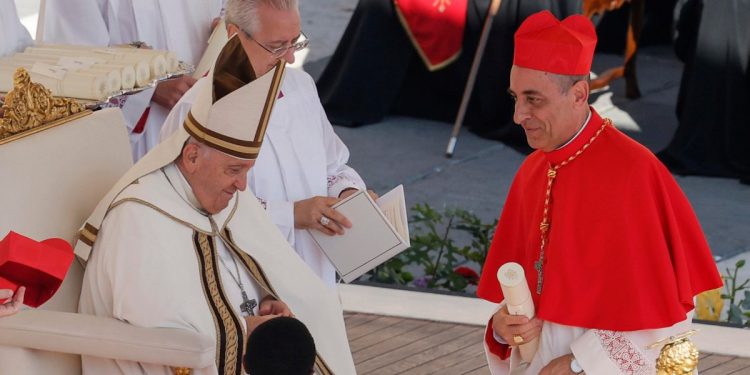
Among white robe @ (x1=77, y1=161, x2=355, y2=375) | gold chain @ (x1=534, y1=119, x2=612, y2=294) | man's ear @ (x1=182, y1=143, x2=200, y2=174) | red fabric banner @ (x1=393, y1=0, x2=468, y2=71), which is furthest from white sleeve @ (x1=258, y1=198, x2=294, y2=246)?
red fabric banner @ (x1=393, y1=0, x2=468, y2=71)

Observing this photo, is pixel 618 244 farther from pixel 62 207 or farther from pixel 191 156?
pixel 62 207

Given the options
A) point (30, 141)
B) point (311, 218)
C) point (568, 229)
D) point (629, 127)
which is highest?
point (30, 141)

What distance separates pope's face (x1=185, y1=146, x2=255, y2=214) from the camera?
10.4 ft

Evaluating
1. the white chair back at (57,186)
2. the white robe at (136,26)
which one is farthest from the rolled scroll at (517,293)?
the white robe at (136,26)

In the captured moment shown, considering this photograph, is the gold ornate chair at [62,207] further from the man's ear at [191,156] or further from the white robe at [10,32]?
the white robe at [10,32]

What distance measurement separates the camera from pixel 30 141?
3.35 metres

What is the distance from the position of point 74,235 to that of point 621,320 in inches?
57.8

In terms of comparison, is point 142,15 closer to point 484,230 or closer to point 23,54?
point 23,54

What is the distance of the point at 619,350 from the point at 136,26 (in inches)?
94.3

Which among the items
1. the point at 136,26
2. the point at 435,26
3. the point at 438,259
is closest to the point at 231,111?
the point at 136,26

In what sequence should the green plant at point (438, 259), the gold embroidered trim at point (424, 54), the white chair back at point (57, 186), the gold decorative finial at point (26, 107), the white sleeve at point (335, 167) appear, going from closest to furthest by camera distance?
1. the white chair back at point (57, 186)
2. the gold decorative finial at point (26, 107)
3. the white sleeve at point (335, 167)
4. the green plant at point (438, 259)
5. the gold embroidered trim at point (424, 54)

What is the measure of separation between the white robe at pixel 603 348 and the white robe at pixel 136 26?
1.96m

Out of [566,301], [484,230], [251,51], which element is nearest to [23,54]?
[251,51]

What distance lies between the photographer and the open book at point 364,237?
3811 mm
